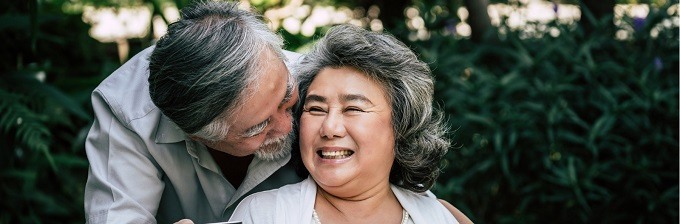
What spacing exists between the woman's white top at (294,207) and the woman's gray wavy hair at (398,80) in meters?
0.08

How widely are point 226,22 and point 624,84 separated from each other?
2.47 metres

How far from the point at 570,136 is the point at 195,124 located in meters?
2.18

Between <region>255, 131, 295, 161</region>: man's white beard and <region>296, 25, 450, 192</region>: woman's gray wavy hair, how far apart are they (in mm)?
98

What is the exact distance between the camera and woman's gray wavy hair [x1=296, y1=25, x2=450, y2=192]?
240cm

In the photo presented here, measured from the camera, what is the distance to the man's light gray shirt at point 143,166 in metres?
2.47

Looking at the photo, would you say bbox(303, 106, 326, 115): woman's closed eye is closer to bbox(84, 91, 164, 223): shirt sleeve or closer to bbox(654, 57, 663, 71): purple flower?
bbox(84, 91, 164, 223): shirt sleeve

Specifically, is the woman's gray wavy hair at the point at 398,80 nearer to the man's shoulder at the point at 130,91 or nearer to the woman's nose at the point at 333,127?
the woman's nose at the point at 333,127

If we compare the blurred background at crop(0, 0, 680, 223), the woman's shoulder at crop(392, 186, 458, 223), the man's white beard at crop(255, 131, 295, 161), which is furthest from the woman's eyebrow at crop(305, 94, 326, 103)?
the blurred background at crop(0, 0, 680, 223)

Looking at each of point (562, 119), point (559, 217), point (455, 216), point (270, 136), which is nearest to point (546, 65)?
point (562, 119)

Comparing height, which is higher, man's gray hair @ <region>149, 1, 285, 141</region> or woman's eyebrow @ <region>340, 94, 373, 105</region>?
man's gray hair @ <region>149, 1, 285, 141</region>

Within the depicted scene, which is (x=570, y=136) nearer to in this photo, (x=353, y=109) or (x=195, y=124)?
(x=353, y=109)

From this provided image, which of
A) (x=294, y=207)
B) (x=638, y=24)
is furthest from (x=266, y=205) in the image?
(x=638, y=24)

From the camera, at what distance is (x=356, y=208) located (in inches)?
98.0

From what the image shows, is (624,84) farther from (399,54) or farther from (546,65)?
(399,54)
